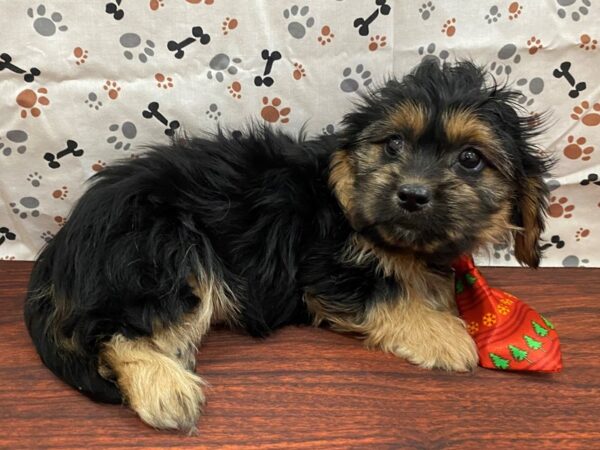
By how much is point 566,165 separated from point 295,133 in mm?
1158

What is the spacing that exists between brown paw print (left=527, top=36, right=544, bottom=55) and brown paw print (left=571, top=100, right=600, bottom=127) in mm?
310

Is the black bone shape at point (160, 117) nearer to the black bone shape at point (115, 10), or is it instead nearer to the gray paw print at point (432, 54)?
the black bone shape at point (115, 10)

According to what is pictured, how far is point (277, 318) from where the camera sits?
2088mm

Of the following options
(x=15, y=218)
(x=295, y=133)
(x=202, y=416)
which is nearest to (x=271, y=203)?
(x=295, y=133)

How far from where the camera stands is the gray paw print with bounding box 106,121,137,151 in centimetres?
231

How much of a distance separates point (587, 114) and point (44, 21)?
216 cm

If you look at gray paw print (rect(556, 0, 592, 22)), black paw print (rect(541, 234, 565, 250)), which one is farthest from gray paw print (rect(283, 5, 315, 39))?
black paw print (rect(541, 234, 565, 250))

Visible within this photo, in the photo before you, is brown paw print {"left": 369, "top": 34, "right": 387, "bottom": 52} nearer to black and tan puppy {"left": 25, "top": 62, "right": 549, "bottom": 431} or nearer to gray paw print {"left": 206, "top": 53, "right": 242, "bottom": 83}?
black and tan puppy {"left": 25, "top": 62, "right": 549, "bottom": 431}

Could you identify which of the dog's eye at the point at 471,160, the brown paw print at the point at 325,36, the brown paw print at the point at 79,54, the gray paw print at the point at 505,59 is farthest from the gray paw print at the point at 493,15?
the brown paw print at the point at 79,54

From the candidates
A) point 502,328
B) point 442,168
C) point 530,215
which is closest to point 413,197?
point 442,168

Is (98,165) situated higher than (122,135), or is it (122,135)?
(122,135)

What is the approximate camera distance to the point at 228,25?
7.23 ft

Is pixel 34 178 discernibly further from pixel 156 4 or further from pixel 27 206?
pixel 156 4

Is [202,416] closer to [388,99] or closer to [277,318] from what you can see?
[277,318]
